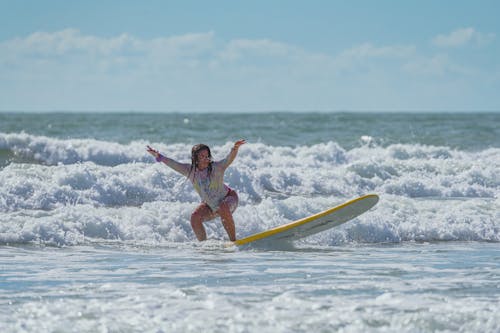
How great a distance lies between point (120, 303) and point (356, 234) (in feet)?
17.9

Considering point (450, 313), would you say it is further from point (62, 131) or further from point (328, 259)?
point (62, 131)

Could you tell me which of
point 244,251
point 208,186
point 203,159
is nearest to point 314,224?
point 244,251

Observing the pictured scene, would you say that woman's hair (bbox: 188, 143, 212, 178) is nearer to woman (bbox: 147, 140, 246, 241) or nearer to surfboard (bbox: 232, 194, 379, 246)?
woman (bbox: 147, 140, 246, 241)

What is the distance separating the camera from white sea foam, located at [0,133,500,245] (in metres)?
11.1

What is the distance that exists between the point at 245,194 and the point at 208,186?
5291mm

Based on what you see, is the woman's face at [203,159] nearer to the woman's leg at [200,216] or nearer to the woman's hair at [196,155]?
the woman's hair at [196,155]

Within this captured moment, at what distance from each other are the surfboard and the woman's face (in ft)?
3.33

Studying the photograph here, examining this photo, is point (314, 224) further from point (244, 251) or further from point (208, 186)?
point (208, 186)

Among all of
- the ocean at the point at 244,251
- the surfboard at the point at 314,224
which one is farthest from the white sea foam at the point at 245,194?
the surfboard at the point at 314,224

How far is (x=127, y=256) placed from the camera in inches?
364

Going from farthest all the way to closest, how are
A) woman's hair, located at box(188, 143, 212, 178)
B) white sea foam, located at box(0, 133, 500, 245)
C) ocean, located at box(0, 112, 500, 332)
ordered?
1. white sea foam, located at box(0, 133, 500, 245)
2. woman's hair, located at box(188, 143, 212, 178)
3. ocean, located at box(0, 112, 500, 332)

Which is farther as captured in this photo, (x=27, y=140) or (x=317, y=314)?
(x=27, y=140)

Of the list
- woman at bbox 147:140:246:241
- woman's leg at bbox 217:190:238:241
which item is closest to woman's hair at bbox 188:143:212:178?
woman at bbox 147:140:246:241

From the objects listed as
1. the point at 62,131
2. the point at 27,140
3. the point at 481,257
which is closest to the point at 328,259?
the point at 481,257
